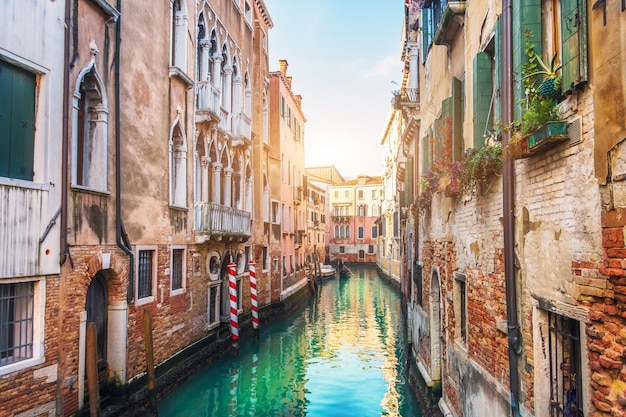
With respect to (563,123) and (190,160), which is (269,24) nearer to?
(190,160)

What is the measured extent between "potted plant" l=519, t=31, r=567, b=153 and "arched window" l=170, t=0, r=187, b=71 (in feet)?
24.6

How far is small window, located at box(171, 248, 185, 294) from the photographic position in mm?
9180

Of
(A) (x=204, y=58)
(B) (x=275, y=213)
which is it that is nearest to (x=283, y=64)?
(B) (x=275, y=213)

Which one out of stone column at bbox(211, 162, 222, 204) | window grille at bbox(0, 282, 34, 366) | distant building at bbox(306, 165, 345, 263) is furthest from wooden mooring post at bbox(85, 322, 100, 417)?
distant building at bbox(306, 165, 345, 263)

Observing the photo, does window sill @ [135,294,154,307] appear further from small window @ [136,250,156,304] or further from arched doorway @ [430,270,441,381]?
arched doorway @ [430,270,441,381]

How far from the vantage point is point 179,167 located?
9445 mm

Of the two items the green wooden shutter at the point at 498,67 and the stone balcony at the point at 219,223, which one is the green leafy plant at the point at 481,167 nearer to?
the green wooden shutter at the point at 498,67

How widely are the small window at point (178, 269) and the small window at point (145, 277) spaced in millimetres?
892

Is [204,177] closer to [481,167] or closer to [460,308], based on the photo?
[460,308]

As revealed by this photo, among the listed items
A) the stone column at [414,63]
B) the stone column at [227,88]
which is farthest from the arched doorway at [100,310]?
the stone column at [414,63]

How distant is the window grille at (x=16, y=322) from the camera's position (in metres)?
4.92

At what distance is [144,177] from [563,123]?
661 centimetres

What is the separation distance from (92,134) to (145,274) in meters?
2.48

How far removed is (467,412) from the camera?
202 inches
